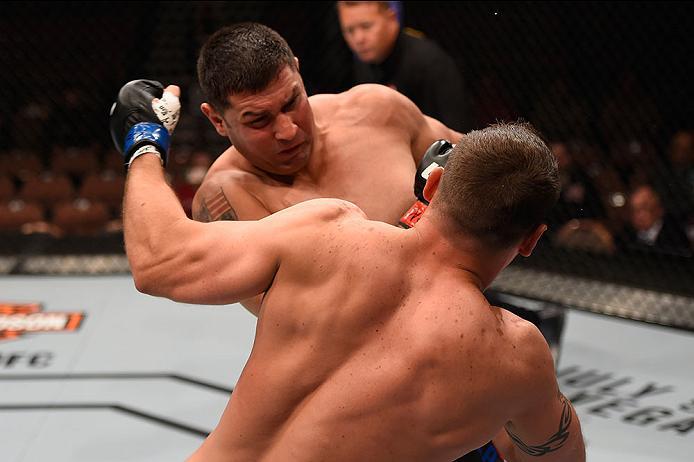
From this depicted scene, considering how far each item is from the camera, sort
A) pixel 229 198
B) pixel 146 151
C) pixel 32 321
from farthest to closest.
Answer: pixel 32 321 → pixel 229 198 → pixel 146 151

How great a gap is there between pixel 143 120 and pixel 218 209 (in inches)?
11.1

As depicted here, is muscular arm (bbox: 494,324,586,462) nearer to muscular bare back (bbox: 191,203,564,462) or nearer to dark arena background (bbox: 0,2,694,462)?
muscular bare back (bbox: 191,203,564,462)

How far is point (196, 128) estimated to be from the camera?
516 centimetres

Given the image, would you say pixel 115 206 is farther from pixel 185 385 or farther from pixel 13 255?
pixel 185 385

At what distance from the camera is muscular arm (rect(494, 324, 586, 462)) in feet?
4.62

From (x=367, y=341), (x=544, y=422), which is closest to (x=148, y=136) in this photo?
(x=367, y=341)

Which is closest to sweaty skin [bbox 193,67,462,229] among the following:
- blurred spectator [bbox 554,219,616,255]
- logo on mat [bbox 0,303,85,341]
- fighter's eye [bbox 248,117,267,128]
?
fighter's eye [bbox 248,117,267,128]

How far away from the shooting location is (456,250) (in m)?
1.39

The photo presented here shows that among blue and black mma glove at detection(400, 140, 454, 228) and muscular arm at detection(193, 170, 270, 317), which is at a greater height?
blue and black mma glove at detection(400, 140, 454, 228)

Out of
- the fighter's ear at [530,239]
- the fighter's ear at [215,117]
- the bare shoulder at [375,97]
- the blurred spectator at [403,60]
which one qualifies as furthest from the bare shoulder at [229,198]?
the blurred spectator at [403,60]

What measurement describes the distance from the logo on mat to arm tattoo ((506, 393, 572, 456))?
A: 2.10 m

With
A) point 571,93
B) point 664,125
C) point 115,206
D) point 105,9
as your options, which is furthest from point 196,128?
point 664,125

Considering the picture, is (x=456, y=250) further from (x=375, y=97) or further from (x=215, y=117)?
(x=375, y=97)

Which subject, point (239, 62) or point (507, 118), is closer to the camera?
point (239, 62)
